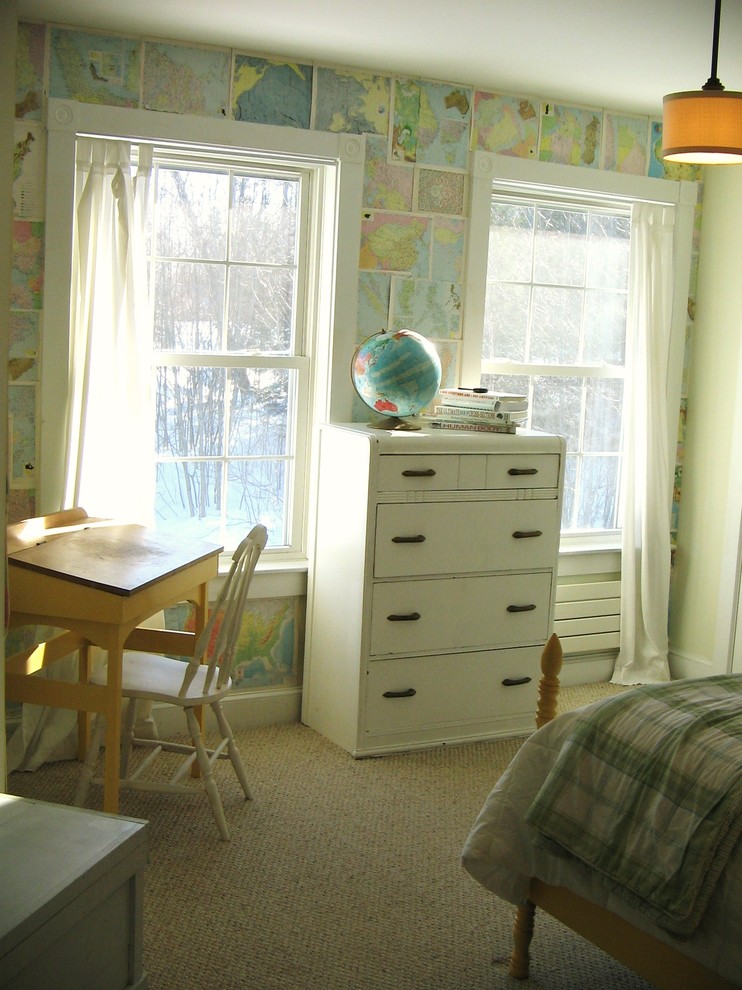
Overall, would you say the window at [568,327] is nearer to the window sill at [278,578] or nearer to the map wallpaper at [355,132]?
the map wallpaper at [355,132]

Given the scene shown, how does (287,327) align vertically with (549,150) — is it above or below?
below

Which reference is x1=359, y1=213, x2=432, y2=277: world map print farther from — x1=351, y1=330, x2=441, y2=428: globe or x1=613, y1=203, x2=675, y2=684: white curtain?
x1=613, y1=203, x2=675, y2=684: white curtain

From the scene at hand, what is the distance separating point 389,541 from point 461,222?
135 centimetres

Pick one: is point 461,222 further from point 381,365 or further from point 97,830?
point 97,830


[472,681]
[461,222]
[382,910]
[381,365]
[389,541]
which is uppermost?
[461,222]

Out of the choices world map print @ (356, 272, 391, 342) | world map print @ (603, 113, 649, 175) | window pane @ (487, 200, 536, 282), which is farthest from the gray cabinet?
world map print @ (603, 113, 649, 175)

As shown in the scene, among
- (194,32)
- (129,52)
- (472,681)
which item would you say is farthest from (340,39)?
(472,681)

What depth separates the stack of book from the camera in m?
3.85

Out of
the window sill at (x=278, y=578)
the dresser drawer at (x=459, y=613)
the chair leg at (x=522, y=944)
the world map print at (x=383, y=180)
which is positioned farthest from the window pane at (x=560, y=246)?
the chair leg at (x=522, y=944)

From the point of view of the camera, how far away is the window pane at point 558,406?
4.50 metres

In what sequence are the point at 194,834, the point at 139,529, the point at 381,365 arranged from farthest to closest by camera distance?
the point at 381,365, the point at 139,529, the point at 194,834

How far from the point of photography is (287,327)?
13.2 feet

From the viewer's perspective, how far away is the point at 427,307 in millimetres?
4070

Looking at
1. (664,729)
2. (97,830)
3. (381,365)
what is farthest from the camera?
(381,365)
